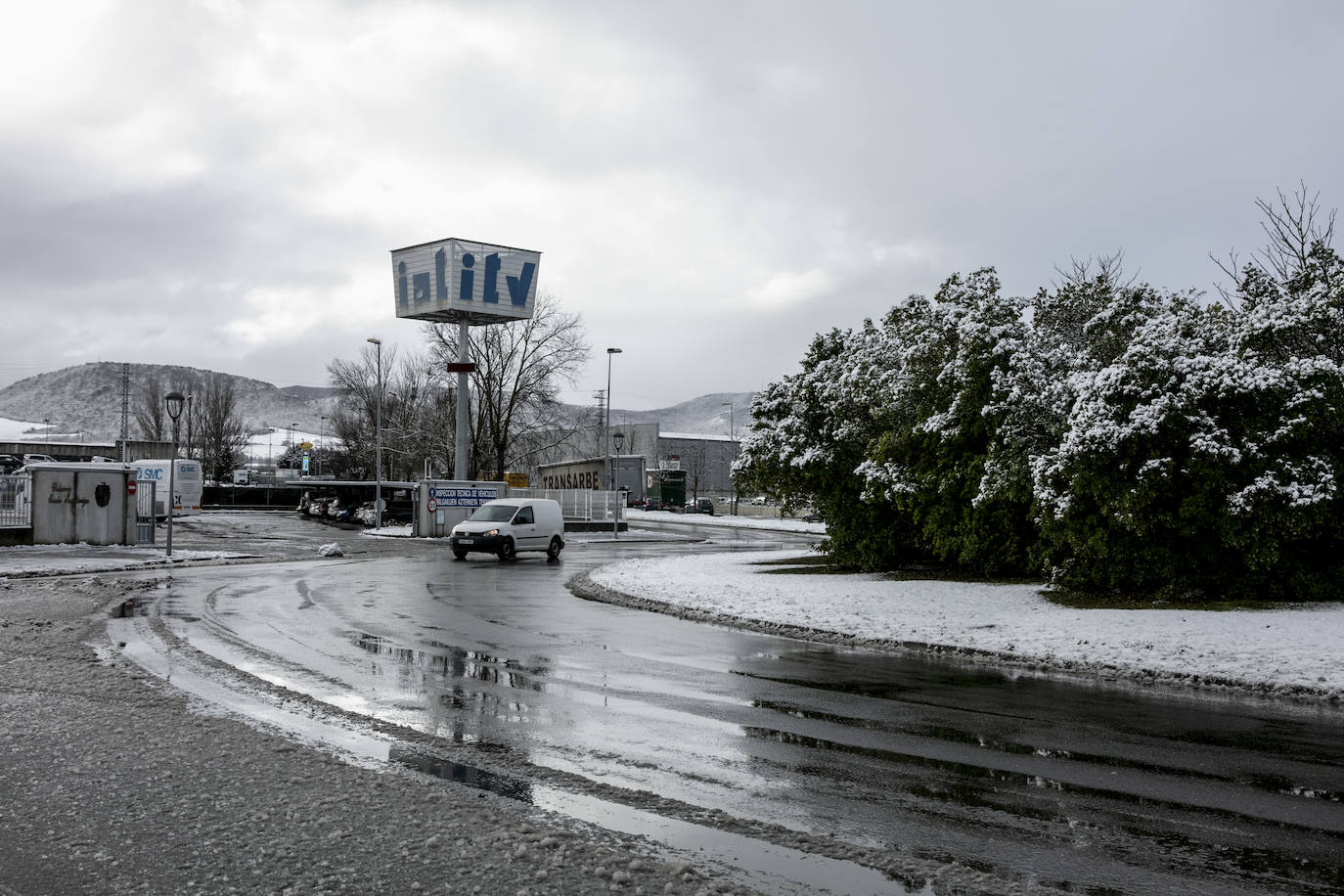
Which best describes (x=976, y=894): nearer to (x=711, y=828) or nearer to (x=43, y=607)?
(x=711, y=828)

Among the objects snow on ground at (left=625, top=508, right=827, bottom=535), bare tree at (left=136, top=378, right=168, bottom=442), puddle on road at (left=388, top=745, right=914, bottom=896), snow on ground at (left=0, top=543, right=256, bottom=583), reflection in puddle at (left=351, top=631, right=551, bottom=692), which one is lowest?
snow on ground at (left=625, top=508, right=827, bottom=535)

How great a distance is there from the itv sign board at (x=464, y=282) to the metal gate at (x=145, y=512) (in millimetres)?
18093

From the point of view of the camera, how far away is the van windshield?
1222 inches

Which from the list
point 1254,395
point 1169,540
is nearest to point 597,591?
point 1169,540

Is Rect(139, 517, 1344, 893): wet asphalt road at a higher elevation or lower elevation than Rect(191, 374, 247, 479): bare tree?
lower

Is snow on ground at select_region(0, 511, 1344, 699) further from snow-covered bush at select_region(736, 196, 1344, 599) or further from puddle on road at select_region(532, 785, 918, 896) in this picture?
puddle on road at select_region(532, 785, 918, 896)

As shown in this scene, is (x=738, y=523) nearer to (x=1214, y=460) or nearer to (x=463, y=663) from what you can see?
(x=1214, y=460)

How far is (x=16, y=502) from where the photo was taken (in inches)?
1155

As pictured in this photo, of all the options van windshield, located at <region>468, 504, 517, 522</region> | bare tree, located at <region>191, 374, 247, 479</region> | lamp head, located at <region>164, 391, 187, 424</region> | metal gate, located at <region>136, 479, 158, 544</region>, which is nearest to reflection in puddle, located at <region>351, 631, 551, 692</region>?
van windshield, located at <region>468, 504, 517, 522</region>

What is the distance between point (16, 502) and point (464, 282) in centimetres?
2413

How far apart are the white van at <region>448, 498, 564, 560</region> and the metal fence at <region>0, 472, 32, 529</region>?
11.8 m

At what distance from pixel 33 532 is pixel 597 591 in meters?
19.2

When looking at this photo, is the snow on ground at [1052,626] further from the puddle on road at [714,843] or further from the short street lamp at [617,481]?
the short street lamp at [617,481]

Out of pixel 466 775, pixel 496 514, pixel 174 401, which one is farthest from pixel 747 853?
pixel 174 401
